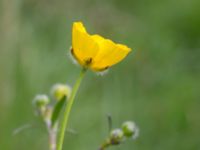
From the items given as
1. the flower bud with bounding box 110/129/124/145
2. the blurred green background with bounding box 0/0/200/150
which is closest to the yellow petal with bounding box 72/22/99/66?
the flower bud with bounding box 110/129/124/145

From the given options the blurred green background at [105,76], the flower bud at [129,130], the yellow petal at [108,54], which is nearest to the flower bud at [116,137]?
the flower bud at [129,130]

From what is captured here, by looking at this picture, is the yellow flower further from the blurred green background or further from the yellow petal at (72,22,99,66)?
the blurred green background

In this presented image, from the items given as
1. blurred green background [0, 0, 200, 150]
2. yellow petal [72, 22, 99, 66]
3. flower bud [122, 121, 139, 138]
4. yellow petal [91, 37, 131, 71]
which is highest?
blurred green background [0, 0, 200, 150]

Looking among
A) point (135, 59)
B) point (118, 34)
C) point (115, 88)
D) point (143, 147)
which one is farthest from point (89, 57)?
point (118, 34)

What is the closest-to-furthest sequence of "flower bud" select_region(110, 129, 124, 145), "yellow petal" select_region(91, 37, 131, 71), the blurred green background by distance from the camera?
"yellow petal" select_region(91, 37, 131, 71) < "flower bud" select_region(110, 129, 124, 145) < the blurred green background

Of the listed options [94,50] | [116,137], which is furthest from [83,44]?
[116,137]

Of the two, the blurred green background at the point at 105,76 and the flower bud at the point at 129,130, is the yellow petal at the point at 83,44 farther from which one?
the blurred green background at the point at 105,76

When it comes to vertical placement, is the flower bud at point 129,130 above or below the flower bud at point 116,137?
above
